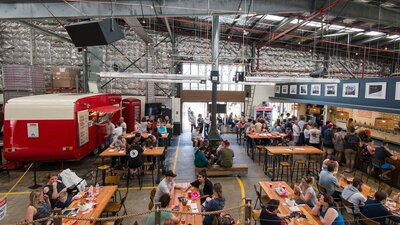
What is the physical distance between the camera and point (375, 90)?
9.88m

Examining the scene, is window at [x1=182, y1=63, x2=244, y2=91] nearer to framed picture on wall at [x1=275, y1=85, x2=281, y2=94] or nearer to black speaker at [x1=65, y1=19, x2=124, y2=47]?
framed picture on wall at [x1=275, y1=85, x2=281, y2=94]

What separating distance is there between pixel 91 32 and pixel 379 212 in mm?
6920

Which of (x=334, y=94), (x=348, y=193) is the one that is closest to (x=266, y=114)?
(x=334, y=94)

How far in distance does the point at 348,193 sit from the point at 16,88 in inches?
590

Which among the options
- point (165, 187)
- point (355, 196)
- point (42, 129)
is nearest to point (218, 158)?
point (165, 187)

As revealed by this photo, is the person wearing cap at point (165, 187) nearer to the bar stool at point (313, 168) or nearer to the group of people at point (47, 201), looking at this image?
the group of people at point (47, 201)

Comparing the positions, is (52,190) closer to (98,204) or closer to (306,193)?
(98,204)

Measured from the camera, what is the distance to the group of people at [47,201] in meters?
4.48

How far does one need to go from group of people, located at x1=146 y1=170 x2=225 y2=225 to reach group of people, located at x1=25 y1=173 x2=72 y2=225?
1.96 meters

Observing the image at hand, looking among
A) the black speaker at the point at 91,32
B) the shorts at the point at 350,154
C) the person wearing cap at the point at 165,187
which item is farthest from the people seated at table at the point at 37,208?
the shorts at the point at 350,154

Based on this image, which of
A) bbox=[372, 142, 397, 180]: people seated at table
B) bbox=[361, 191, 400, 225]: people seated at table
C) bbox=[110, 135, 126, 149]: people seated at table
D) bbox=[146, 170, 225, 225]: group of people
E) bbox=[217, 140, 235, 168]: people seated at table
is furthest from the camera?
bbox=[110, 135, 126, 149]: people seated at table

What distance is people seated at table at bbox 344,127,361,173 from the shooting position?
945 cm

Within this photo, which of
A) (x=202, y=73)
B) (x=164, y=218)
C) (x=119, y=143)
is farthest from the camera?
(x=202, y=73)

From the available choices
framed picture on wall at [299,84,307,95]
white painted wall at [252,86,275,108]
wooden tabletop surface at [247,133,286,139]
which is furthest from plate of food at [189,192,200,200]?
white painted wall at [252,86,275,108]
